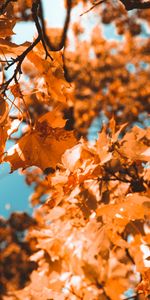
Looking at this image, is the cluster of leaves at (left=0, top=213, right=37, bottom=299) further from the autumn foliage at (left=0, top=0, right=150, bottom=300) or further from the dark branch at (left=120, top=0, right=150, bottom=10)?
the dark branch at (left=120, top=0, right=150, bottom=10)

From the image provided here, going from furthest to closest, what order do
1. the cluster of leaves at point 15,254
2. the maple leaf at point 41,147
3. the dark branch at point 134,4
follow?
the cluster of leaves at point 15,254
the dark branch at point 134,4
the maple leaf at point 41,147

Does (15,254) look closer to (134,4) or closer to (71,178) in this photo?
(71,178)

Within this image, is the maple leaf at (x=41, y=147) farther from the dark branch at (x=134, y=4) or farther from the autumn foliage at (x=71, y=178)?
the dark branch at (x=134, y=4)

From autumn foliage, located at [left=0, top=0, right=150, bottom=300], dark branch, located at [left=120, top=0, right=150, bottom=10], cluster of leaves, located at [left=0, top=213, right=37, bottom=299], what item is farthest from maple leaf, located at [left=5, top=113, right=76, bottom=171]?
cluster of leaves, located at [left=0, top=213, right=37, bottom=299]

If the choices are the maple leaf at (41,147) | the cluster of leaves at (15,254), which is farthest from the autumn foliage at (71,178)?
the cluster of leaves at (15,254)

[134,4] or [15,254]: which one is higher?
[134,4]

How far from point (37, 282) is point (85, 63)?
10133 mm

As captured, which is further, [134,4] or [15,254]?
[15,254]

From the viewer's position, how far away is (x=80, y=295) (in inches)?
62.2

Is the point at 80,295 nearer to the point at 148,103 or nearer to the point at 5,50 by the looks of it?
the point at 5,50

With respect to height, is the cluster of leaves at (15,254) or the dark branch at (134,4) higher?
the dark branch at (134,4)

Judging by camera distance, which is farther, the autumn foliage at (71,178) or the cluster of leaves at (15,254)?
the cluster of leaves at (15,254)

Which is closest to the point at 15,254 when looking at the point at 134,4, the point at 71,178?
the point at 71,178

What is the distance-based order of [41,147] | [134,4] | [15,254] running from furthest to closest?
1. [15,254]
2. [134,4]
3. [41,147]
